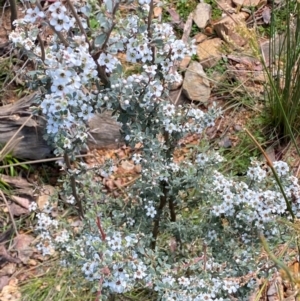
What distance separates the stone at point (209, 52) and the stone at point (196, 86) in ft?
0.30

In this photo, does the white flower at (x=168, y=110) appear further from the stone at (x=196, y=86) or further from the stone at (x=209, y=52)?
the stone at (x=209, y=52)

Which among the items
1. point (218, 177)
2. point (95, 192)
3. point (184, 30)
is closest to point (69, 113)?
point (95, 192)

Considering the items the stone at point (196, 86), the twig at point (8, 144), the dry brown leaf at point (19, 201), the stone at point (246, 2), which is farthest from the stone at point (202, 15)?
the dry brown leaf at point (19, 201)

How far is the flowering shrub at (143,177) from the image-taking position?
105 cm

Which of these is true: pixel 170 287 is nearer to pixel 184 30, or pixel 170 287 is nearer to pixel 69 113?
pixel 69 113

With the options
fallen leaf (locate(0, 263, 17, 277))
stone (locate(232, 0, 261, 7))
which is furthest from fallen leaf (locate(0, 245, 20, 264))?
stone (locate(232, 0, 261, 7))

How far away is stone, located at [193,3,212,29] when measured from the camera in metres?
2.47

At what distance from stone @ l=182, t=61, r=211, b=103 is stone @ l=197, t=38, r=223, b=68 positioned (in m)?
0.09

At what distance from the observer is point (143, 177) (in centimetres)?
130

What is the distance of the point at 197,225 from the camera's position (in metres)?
1.45

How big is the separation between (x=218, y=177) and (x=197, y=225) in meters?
0.21

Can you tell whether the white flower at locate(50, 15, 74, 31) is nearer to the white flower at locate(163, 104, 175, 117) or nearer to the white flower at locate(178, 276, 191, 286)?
the white flower at locate(163, 104, 175, 117)

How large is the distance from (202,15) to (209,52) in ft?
A: 0.64

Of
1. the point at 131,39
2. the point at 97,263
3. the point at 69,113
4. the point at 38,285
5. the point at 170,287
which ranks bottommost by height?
the point at 38,285
